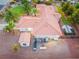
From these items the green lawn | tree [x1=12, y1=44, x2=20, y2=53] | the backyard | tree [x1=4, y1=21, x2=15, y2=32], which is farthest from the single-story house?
the green lawn

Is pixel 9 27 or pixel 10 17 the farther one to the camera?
pixel 10 17

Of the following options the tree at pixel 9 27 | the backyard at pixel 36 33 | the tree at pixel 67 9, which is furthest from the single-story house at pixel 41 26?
the tree at pixel 67 9

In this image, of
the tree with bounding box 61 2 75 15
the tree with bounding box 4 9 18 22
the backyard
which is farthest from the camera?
the tree with bounding box 61 2 75 15

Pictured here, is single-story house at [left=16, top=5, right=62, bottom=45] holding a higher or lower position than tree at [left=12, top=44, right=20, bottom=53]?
higher

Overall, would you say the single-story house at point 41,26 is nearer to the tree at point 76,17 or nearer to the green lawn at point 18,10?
the tree at point 76,17

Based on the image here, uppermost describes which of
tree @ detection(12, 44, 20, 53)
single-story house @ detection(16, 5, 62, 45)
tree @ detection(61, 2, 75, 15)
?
tree @ detection(61, 2, 75, 15)

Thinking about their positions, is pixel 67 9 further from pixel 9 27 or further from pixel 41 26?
pixel 9 27

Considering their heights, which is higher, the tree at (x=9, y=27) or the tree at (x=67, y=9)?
the tree at (x=67, y=9)

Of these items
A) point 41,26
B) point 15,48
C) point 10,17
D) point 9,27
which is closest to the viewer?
point 15,48

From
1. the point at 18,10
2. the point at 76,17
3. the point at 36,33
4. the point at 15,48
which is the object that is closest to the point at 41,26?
the point at 36,33

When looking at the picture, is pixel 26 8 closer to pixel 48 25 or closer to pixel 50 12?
pixel 50 12

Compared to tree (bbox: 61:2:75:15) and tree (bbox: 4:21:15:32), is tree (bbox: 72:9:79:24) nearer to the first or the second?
tree (bbox: 61:2:75:15)

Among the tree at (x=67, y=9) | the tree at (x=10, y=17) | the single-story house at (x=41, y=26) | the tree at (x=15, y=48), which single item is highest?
the tree at (x=67, y=9)

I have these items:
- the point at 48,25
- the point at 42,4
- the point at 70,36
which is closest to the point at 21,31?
the point at 48,25
